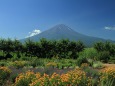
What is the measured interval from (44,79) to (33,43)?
26834mm

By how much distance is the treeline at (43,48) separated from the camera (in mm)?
35250

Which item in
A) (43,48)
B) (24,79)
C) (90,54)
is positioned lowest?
(90,54)

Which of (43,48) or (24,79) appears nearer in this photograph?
(24,79)

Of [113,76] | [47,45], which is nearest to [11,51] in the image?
[47,45]

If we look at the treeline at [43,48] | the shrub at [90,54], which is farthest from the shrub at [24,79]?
the treeline at [43,48]

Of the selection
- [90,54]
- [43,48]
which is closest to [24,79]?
[90,54]

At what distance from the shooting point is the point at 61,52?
36250 millimetres

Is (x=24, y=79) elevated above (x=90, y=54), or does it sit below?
above

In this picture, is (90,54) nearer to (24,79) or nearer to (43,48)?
(43,48)

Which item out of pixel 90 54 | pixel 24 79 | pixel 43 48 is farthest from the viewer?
pixel 43 48

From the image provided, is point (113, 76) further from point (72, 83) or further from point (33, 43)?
point (33, 43)

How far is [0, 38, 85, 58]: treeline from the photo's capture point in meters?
35.2

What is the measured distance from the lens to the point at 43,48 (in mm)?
35875

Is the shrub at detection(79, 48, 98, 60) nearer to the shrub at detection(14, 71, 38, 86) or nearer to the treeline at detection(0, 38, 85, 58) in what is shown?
the treeline at detection(0, 38, 85, 58)
